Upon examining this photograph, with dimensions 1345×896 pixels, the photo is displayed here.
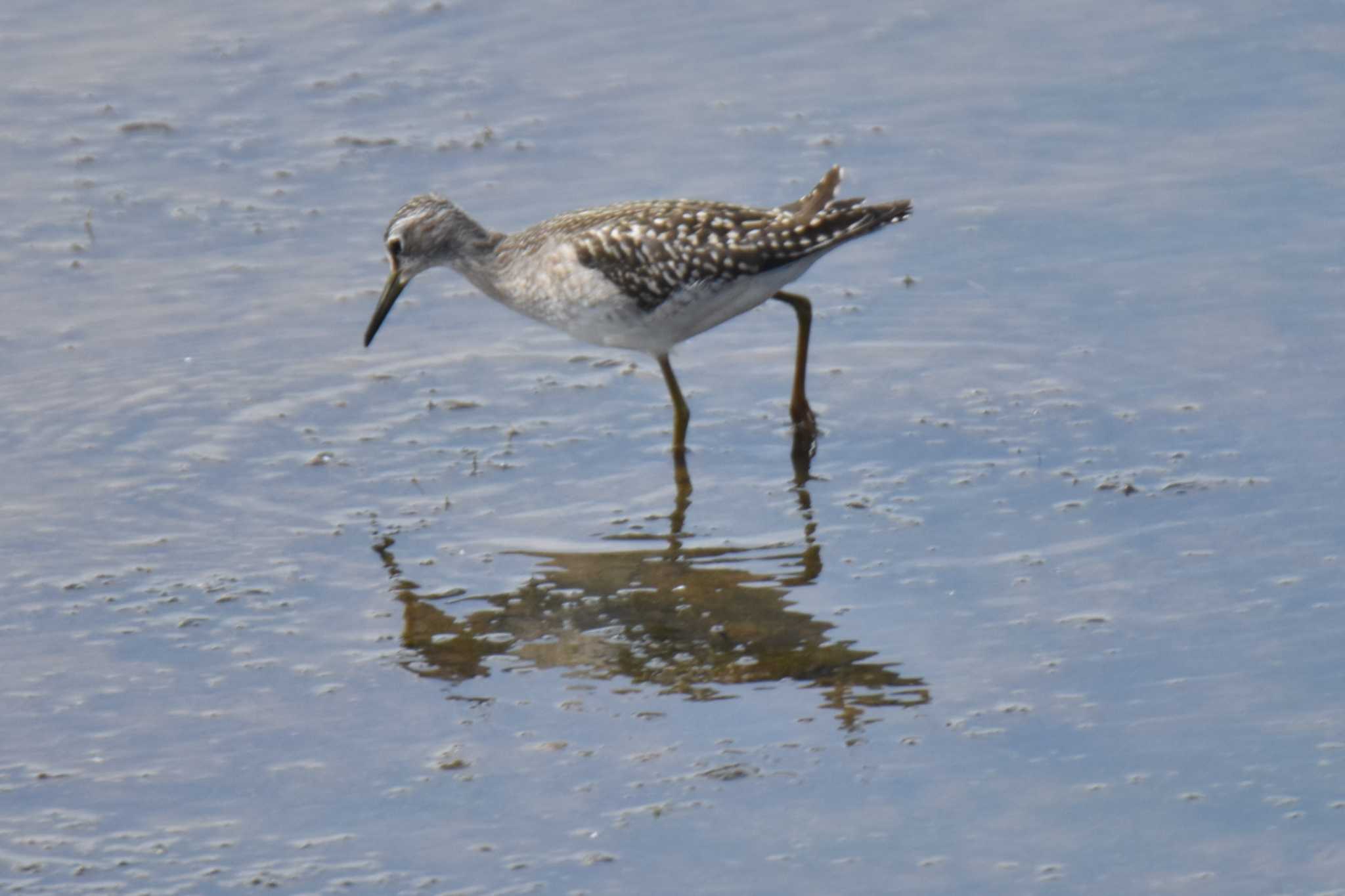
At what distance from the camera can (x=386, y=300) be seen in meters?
8.88

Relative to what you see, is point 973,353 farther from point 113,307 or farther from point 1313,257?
point 113,307

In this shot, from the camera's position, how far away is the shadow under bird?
828cm

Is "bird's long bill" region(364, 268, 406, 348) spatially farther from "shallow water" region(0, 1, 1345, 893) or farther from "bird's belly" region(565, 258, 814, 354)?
"bird's belly" region(565, 258, 814, 354)

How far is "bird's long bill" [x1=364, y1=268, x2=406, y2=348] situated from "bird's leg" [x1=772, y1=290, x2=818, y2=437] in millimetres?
1713

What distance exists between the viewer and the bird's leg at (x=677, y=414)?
832 cm

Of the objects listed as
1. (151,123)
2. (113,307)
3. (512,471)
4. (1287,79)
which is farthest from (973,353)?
(151,123)

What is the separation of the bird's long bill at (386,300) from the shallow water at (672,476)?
0.89 ft

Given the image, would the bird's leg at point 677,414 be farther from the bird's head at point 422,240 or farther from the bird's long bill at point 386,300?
the bird's long bill at point 386,300

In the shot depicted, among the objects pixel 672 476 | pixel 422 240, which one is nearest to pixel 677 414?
pixel 672 476

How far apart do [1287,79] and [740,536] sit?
503cm

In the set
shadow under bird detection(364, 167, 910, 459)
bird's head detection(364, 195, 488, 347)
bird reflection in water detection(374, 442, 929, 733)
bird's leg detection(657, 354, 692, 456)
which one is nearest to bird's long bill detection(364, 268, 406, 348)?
bird's head detection(364, 195, 488, 347)

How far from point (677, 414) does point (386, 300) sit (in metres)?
1.50

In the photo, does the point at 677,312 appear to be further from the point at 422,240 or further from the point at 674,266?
the point at 422,240

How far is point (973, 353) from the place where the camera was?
29.3 feet
